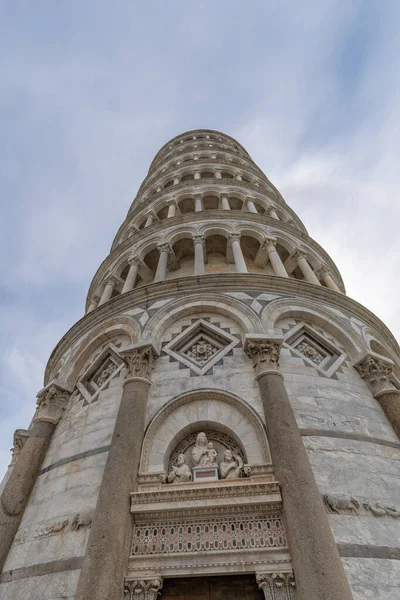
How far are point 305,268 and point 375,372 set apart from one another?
4905 millimetres

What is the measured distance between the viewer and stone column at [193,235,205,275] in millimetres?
10008

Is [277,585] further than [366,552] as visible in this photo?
No

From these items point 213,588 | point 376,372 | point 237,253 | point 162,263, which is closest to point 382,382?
point 376,372

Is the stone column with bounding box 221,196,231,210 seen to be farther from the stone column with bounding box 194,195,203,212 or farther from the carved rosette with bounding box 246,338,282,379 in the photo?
the carved rosette with bounding box 246,338,282,379

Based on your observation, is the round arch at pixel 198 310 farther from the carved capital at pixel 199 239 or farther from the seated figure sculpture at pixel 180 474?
the carved capital at pixel 199 239

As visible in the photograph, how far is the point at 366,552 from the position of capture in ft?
14.3

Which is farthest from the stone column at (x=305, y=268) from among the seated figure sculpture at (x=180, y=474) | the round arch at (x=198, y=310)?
the seated figure sculpture at (x=180, y=474)

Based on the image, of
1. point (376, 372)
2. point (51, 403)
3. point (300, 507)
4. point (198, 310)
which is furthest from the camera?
point (198, 310)

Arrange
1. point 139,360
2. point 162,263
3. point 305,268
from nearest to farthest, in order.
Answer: point 139,360 → point 162,263 → point 305,268

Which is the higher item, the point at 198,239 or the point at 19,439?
the point at 198,239

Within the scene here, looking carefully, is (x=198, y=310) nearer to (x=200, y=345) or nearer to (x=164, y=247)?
(x=200, y=345)

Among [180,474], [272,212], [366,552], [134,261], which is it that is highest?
[272,212]

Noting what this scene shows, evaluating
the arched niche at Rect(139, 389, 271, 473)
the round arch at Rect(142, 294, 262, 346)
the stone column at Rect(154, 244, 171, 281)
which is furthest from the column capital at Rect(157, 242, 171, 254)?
the arched niche at Rect(139, 389, 271, 473)

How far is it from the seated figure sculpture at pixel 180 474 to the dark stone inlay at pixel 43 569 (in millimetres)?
1522
